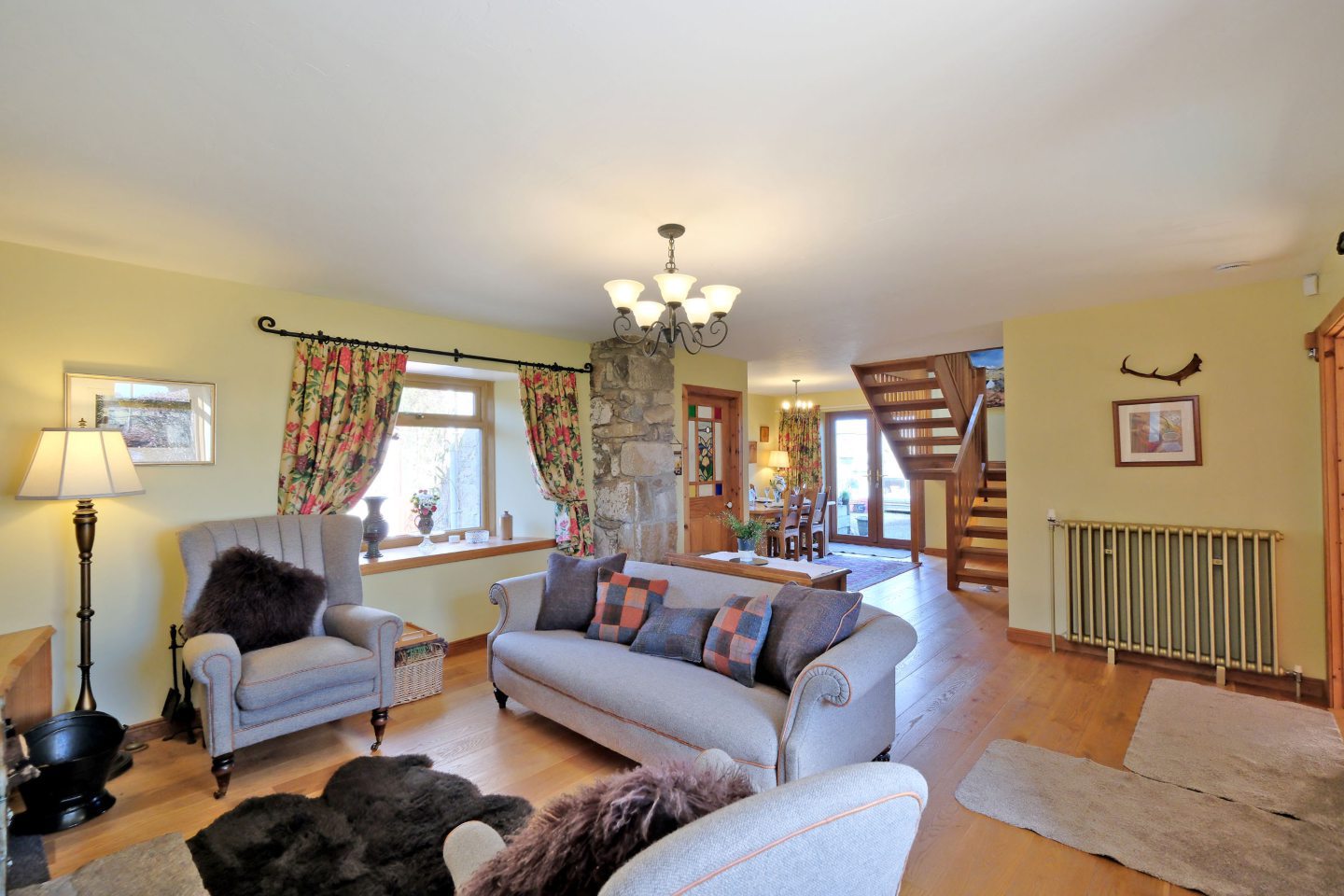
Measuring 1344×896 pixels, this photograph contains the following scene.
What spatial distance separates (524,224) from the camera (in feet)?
8.42

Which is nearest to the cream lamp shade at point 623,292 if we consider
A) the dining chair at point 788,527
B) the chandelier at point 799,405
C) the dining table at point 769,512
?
the dining table at point 769,512

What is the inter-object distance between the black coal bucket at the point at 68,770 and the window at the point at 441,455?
5.78 ft

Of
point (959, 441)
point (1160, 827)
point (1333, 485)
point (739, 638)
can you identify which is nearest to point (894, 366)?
point (959, 441)

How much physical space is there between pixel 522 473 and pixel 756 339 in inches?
89.7

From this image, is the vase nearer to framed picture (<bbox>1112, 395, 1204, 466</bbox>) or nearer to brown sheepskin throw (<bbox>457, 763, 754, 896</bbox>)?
brown sheepskin throw (<bbox>457, 763, 754, 896</bbox>)

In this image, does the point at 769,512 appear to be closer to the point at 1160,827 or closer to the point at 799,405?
the point at 799,405

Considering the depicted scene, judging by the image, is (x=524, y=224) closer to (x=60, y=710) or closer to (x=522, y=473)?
(x=522, y=473)

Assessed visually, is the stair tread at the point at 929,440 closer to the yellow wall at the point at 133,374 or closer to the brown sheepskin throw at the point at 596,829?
the yellow wall at the point at 133,374

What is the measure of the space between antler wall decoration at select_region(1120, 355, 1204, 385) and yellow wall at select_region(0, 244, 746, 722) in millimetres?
4995

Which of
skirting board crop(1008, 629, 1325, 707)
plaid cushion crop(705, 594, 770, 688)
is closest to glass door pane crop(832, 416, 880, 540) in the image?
skirting board crop(1008, 629, 1325, 707)

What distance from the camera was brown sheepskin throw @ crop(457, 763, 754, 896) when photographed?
856mm

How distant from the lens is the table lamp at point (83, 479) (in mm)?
2584

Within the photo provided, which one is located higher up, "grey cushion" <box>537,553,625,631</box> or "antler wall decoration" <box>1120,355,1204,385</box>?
"antler wall decoration" <box>1120,355,1204,385</box>

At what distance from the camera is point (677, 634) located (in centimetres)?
287
